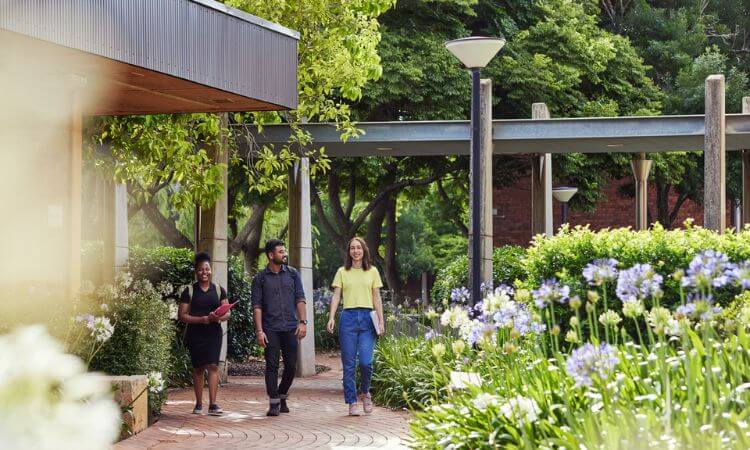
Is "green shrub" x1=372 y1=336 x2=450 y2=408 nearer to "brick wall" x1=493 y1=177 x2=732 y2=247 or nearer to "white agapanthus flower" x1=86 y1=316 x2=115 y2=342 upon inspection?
"white agapanthus flower" x1=86 y1=316 x2=115 y2=342

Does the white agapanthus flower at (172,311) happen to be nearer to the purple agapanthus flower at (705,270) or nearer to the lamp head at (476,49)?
the lamp head at (476,49)

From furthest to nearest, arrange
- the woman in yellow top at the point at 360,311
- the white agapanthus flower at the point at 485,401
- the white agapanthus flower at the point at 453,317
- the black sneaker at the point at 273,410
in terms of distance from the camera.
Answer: the woman in yellow top at the point at 360,311
the black sneaker at the point at 273,410
the white agapanthus flower at the point at 453,317
the white agapanthus flower at the point at 485,401

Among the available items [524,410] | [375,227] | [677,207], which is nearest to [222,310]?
[524,410]

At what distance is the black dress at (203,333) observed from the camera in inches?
430

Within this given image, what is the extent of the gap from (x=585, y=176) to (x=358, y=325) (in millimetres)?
16076

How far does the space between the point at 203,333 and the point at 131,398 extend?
1973 millimetres

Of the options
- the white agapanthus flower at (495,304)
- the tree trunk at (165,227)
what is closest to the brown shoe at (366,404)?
the white agapanthus flower at (495,304)

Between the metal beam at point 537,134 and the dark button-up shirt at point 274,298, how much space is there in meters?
4.22

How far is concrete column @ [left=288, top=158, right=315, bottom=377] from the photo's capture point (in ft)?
53.7

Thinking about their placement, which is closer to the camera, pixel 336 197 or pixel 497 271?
pixel 497 271

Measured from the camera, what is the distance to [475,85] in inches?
454

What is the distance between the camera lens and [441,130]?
15922 millimetres

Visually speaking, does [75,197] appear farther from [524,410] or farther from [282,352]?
[524,410]

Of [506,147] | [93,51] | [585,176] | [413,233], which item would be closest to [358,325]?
[93,51]
